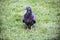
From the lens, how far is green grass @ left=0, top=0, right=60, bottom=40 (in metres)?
4.01

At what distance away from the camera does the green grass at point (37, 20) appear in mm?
4008

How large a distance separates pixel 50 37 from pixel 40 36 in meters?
0.19

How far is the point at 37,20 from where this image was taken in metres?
4.53

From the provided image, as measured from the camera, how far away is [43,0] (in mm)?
5520

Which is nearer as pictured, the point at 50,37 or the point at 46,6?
the point at 50,37

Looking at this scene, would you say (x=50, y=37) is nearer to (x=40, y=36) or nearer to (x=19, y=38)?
(x=40, y=36)

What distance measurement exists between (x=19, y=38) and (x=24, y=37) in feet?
0.32

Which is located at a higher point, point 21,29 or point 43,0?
point 43,0

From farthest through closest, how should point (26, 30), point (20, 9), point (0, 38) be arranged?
point (20, 9), point (26, 30), point (0, 38)

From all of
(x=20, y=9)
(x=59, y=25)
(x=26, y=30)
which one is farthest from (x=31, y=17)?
(x=20, y=9)

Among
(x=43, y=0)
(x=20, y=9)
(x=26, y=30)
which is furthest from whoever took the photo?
(x=43, y=0)

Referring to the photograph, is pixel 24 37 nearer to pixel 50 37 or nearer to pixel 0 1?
pixel 50 37

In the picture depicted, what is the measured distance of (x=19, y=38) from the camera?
3.92 meters

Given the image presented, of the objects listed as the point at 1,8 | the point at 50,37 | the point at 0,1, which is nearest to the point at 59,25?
the point at 50,37
